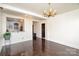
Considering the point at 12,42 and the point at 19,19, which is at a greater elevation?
the point at 19,19

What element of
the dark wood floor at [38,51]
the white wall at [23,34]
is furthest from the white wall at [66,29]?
the white wall at [23,34]

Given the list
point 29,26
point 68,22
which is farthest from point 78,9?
point 29,26

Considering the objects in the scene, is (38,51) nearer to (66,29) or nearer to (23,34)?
(66,29)

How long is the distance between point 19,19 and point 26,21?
886 millimetres

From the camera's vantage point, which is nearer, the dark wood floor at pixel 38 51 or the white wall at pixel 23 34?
the dark wood floor at pixel 38 51

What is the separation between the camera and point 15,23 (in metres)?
7.41

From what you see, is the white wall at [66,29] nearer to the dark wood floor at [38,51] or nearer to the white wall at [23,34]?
the dark wood floor at [38,51]

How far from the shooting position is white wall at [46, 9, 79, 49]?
543 centimetres

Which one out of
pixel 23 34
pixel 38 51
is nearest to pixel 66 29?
pixel 38 51

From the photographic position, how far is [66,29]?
630 centimetres

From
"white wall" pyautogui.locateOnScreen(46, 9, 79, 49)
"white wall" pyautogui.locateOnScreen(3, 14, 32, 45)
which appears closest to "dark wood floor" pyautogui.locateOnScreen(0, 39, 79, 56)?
"white wall" pyautogui.locateOnScreen(46, 9, 79, 49)

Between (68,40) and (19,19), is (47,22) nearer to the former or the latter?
(19,19)

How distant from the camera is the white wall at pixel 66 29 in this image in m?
5.43

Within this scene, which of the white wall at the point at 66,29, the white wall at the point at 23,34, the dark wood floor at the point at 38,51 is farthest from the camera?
the white wall at the point at 23,34
